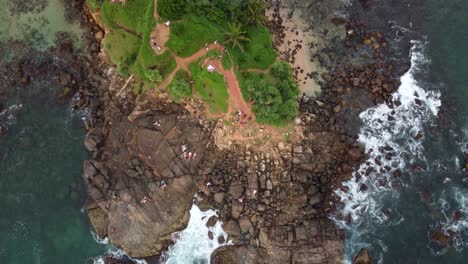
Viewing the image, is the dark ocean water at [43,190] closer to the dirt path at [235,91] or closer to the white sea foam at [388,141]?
the dirt path at [235,91]

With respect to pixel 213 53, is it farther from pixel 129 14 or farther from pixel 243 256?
pixel 243 256

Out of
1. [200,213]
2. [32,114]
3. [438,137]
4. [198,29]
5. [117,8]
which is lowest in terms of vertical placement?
[200,213]

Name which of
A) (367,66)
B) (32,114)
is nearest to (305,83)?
(367,66)

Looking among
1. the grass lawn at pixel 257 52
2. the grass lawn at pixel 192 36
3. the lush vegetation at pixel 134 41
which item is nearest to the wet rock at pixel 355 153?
the grass lawn at pixel 257 52

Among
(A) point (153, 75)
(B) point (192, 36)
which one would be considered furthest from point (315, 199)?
(B) point (192, 36)

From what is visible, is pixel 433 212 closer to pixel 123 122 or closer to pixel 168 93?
pixel 168 93

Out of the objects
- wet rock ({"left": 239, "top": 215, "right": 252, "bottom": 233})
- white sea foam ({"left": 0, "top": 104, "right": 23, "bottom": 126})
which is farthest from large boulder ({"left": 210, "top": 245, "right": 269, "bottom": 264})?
white sea foam ({"left": 0, "top": 104, "right": 23, "bottom": 126})
